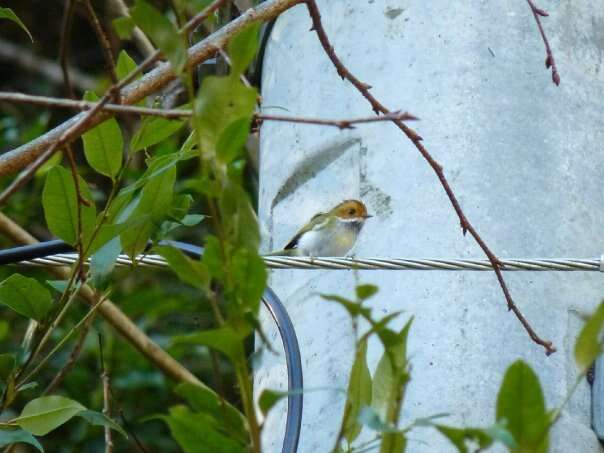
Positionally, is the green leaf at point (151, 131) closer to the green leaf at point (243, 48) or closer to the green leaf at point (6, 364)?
the green leaf at point (6, 364)

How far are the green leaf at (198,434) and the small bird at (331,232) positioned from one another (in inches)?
47.2

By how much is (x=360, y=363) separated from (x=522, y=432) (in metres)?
0.22

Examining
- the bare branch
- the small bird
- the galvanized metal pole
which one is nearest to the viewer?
the galvanized metal pole

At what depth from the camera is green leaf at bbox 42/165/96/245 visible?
1.45 meters

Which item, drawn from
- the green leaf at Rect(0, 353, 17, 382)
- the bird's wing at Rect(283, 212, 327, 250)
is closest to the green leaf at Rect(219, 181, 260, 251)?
the green leaf at Rect(0, 353, 17, 382)

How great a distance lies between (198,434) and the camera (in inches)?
34.4

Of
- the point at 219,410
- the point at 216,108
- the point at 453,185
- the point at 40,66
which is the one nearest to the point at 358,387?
the point at 219,410

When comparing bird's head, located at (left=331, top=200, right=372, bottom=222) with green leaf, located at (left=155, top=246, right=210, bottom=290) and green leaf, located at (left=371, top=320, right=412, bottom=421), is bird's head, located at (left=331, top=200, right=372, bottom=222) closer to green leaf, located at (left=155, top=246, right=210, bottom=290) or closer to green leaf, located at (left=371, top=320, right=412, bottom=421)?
green leaf, located at (left=371, top=320, right=412, bottom=421)

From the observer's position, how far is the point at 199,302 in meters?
4.23

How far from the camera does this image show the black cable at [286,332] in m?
1.40

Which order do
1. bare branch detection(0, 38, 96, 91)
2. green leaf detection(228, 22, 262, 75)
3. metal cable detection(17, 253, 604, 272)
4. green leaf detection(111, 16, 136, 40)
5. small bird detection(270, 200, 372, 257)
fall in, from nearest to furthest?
green leaf detection(228, 22, 262, 75) < green leaf detection(111, 16, 136, 40) < metal cable detection(17, 253, 604, 272) < small bird detection(270, 200, 372, 257) < bare branch detection(0, 38, 96, 91)

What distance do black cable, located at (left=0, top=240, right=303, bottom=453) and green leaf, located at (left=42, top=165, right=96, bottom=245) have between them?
0.12m

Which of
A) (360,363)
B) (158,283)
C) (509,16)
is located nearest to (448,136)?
(509,16)

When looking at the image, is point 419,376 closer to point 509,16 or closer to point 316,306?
point 316,306
